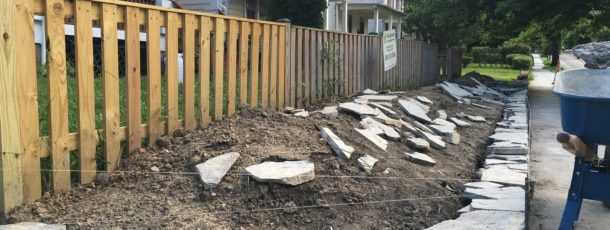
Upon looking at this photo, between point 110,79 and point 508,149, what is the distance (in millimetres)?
4066

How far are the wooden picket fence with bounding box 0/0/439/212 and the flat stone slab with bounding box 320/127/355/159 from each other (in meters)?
1.04

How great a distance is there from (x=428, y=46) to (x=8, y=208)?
44.0 feet

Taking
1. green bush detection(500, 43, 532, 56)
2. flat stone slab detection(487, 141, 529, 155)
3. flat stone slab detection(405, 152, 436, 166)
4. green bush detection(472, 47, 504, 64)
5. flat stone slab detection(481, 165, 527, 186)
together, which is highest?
green bush detection(500, 43, 532, 56)

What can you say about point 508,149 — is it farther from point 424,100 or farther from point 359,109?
point 424,100

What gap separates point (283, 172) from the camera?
375 cm

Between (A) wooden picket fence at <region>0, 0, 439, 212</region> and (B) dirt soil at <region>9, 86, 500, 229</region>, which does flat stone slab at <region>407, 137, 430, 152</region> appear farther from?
(A) wooden picket fence at <region>0, 0, 439, 212</region>

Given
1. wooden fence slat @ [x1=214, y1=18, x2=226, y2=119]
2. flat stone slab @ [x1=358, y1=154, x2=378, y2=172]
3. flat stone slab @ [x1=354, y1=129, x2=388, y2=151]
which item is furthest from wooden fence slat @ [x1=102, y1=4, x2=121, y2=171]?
flat stone slab @ [x1=354, y1=129, x2=388, y2=151]

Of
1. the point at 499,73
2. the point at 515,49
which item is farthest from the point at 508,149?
the point at 515,49

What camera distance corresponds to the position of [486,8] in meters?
14.5

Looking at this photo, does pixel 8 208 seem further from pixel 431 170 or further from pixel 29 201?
pixel 431 170

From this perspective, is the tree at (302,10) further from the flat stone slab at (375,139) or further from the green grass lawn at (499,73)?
the flat stone slab at (375,139)

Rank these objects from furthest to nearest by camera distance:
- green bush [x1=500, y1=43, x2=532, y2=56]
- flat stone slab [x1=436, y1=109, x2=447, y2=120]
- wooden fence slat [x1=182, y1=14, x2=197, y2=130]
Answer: green bush [x1=500, y1=43, x2=532, y2=56] → flat stone slab [x1=436, y1=109, x2=447, y2=120] → wooden fence slat [x1=182, y1=14, x2=197, y2=130]

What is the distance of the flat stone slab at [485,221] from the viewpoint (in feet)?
11.6

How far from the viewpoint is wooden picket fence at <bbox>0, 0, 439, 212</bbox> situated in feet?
10.5
